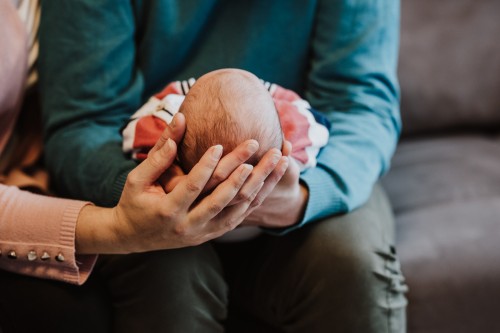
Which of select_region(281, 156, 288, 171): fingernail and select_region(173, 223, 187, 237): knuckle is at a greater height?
select_region(281, 156, 288, 171): fingernail

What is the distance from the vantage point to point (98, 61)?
Result: 0.97m

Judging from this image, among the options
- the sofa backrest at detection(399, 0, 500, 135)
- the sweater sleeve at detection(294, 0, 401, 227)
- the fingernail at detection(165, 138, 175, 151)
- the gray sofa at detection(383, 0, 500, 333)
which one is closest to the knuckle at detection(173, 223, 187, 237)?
the fingernail at detection(165, 138, 175, 151)

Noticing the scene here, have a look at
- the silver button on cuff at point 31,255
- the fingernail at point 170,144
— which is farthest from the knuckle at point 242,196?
the silver button on cuff at point 31,255

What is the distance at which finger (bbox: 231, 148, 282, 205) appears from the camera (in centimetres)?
70

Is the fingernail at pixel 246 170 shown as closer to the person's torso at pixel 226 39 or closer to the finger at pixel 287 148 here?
the finger at pixel 287 148

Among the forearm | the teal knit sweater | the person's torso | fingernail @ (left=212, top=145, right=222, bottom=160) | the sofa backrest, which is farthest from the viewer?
the sofa backrest

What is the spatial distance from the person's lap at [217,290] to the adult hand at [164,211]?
9cm

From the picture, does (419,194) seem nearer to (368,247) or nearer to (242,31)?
(368,247)

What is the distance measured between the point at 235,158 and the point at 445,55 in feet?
3.16

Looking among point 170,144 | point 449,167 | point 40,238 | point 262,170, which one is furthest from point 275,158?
point 449,167

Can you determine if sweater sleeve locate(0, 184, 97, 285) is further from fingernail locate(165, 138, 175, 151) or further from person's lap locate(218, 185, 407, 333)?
person's lap locate(218, 185, 407, 333)

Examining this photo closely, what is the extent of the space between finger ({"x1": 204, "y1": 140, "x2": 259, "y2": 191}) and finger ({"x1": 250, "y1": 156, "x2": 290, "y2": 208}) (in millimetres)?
50

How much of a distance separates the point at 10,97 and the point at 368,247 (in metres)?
0.65

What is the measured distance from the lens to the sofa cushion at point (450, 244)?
1.02 m
